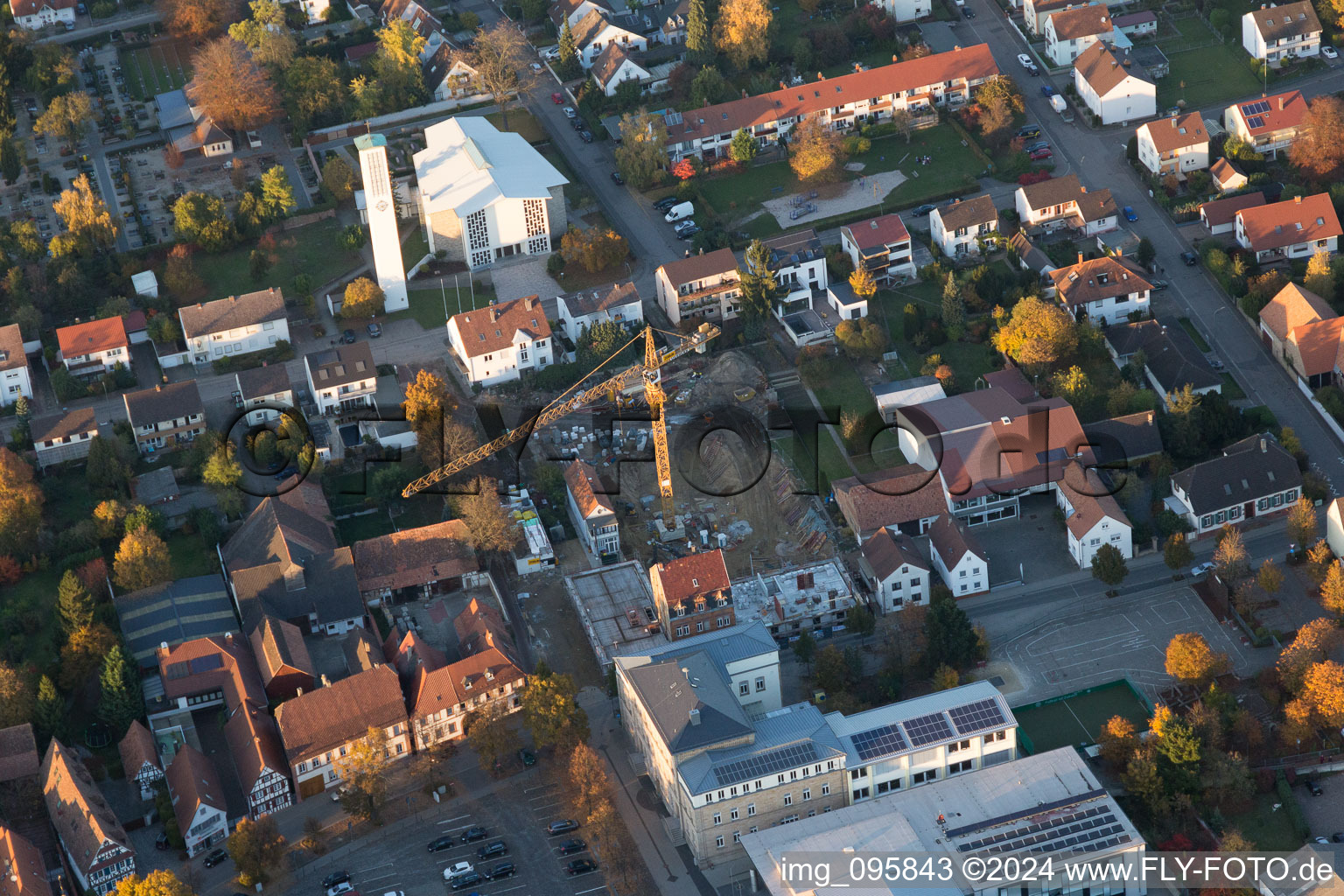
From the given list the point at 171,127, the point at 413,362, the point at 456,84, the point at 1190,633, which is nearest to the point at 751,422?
the point at 413,362

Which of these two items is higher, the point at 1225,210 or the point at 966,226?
the point at 966,226

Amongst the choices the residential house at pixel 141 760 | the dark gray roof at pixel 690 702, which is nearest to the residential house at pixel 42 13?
the residential house at pixel 141 760

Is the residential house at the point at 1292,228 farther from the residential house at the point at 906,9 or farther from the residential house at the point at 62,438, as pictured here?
the residential house at the point at 62,438

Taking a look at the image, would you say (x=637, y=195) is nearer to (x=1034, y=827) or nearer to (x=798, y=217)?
(x=798, y=217)

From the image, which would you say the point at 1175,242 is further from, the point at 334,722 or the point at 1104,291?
the point at 334,722

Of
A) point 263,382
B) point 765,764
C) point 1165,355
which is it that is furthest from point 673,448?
point 765,764

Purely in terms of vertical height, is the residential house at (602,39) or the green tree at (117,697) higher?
the residential house at (602,39)

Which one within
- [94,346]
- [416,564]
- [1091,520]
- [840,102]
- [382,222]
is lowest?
[1091,520]

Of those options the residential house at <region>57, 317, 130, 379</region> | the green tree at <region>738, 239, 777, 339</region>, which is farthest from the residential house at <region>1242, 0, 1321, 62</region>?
the residential house at <region>57, 317, 130, 379</region>
